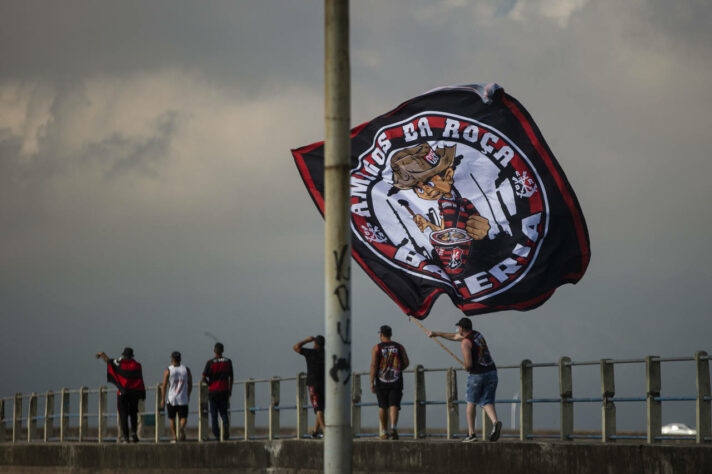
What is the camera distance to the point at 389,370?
1822 cm

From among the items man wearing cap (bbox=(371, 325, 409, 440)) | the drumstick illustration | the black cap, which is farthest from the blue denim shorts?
the drumstick illustration

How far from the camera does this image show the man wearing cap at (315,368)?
1930cm

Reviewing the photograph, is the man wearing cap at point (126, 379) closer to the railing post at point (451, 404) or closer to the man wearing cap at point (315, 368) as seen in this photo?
the man wearing cap at point (315, 368)

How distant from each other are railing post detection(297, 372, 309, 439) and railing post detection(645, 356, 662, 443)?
24.1 feet

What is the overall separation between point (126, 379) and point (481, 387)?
29.0ft

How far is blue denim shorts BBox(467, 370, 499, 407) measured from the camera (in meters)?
16.9

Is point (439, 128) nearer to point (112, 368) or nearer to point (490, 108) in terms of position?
point (490, 108)

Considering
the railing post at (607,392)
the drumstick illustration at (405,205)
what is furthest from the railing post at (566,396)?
the drumstick illustration at (405,205)

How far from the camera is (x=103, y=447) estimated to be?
24.2 meters

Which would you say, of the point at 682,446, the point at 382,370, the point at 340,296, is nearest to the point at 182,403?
the point at 382,370

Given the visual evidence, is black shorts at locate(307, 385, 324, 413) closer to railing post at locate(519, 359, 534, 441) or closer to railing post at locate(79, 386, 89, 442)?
railing post at locate(519, 359, 534, 441)

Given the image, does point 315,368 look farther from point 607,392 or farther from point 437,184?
point 607,392

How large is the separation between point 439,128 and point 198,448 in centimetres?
776

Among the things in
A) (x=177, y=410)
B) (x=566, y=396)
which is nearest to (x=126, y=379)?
(x=177, y=410)
